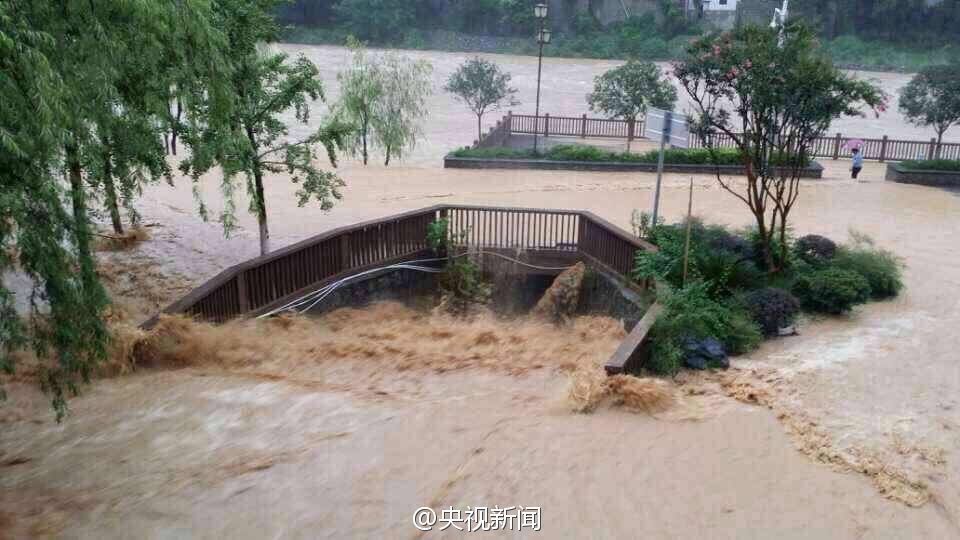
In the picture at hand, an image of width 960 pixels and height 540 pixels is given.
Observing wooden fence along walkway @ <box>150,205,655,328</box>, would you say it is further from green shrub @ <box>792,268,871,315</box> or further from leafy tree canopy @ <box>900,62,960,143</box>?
leafy tree canopy @ <box>900,62,960,143</box>

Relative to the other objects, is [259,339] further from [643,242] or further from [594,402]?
[643,242]

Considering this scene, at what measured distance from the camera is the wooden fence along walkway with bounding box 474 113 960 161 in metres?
30.4

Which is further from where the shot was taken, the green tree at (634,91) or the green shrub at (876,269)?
the green tree at (634,91)

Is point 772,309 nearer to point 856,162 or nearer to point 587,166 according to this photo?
point 587,166

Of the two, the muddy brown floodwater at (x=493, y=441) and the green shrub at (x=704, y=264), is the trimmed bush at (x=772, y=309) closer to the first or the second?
the muddy brown floodwater at (x=493, y=441)

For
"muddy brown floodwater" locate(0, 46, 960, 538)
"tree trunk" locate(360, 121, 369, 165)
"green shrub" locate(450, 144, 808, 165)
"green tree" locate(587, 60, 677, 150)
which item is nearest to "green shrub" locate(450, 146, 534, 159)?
"green shrub" locate(450, 144, 808, 165)

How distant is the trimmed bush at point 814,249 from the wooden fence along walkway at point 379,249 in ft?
8.15

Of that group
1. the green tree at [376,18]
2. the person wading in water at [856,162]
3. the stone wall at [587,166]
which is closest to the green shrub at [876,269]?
the stone wall at [587,166]

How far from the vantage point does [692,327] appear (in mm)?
10016

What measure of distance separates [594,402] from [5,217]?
214 inches

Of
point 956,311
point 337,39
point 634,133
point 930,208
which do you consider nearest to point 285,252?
point 956,311

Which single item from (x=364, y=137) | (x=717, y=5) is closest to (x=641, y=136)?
(x=364, y=137)

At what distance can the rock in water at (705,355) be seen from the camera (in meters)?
9.54

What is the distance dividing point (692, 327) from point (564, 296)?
4249 millimetres
